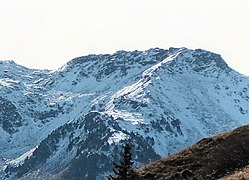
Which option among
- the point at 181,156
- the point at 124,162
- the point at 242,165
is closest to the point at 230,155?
the point at 242,165

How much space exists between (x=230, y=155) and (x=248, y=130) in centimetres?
306

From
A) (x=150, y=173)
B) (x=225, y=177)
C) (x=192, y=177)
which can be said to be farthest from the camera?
(x=150, y=173)

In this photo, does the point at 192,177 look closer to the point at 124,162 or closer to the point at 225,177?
the point at 225,177

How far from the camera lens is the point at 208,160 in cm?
3288

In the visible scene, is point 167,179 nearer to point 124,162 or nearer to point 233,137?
point 233,137

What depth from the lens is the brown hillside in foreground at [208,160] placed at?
3180 centimetres

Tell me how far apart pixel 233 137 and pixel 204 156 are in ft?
7.45

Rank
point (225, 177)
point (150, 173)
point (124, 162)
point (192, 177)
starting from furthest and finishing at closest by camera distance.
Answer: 1. point (150, 173)
2. point (192, 177)
3. point (225, 177)
4. point (124, 162)

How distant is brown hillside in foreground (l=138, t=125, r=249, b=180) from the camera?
31.8 metres

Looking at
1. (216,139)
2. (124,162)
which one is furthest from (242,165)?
(124,162)

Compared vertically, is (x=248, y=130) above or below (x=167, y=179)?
above

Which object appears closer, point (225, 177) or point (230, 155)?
point (225, 177)

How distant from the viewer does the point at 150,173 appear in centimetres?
3409

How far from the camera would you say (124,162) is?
22.0 m
